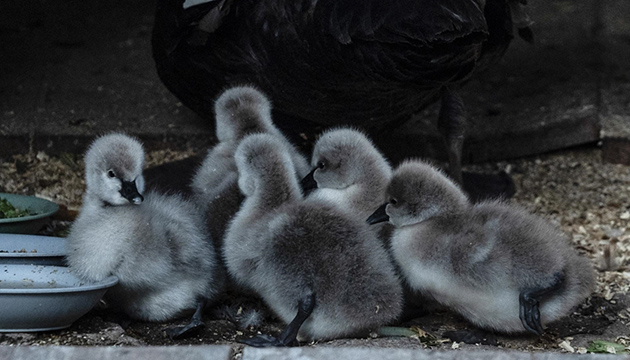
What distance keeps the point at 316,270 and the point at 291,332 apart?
164 mm

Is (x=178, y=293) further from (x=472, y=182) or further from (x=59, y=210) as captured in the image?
(x=472, y=182)

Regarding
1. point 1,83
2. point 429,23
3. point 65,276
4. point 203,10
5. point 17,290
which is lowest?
point 1,83

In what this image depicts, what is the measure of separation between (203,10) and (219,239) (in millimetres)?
1020

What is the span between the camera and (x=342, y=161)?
260 cm

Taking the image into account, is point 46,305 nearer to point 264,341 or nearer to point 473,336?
point 264,341

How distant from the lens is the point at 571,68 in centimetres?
487

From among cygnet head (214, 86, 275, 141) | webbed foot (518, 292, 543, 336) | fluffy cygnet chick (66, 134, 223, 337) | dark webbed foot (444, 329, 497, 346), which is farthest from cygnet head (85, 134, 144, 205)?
webbed foot (518, 292, 543, 336)

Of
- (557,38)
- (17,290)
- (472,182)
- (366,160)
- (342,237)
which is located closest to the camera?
(17,290)

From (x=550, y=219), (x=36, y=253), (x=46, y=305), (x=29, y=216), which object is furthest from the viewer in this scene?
(x=550, y=219)

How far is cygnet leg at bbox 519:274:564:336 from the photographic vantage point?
2211 millimetres

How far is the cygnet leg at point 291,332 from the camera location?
2.18 meters

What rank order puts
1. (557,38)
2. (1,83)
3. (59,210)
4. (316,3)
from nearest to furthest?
(316,3) < (59,210) < (1,83) < (557,38)

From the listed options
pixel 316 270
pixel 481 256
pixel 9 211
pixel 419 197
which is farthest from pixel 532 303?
pixel 9 211

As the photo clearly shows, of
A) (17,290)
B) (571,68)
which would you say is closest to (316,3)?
(17,290)
